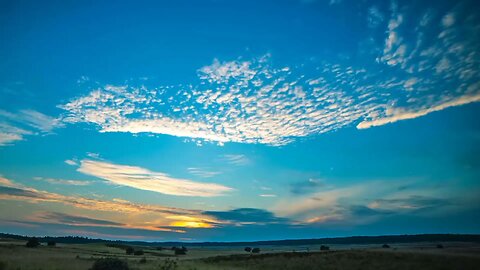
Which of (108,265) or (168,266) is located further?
(168,266)

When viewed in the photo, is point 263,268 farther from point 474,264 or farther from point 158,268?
point 474,264

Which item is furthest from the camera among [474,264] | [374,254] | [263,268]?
[263,268]

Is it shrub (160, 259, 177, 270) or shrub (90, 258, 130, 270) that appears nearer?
shrub (90, 258, 130, 270)

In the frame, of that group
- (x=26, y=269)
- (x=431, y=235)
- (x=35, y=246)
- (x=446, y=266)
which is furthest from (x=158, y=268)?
(x=431, y=235)

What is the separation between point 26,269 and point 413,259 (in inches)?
1385

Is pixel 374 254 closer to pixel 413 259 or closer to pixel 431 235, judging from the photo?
pixel 413 259

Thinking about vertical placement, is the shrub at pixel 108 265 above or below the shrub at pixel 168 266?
above

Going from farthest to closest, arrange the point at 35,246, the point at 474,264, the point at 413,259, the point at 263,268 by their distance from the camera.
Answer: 1. the point at 35,246
2. the point at 263,268
3. the point at 413,259
4. the point at 474,264

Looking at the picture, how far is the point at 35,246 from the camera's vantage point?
194ft

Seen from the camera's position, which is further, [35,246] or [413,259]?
[35,246]

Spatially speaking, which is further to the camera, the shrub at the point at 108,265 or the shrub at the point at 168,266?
the shrub at the point at 168,266

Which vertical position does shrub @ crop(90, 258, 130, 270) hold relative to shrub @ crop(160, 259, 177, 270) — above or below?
above

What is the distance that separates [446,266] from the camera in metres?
28.5

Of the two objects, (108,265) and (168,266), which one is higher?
(108,265)
